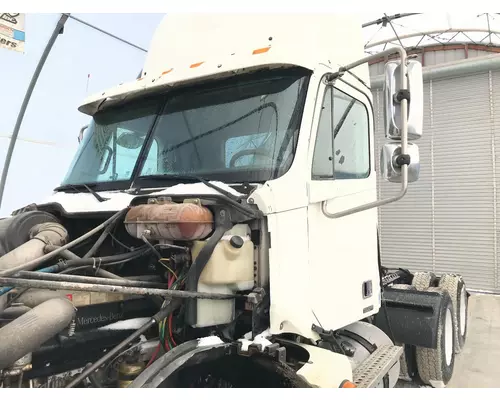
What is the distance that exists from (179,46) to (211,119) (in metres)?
1.10

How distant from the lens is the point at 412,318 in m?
4.43

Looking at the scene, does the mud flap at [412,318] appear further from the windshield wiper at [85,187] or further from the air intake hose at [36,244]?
the air intake hose at [36,244]

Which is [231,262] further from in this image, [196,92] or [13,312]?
[196,92]

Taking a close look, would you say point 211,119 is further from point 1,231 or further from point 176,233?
point 1,231

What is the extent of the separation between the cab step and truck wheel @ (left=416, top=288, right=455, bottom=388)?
4.36 feet

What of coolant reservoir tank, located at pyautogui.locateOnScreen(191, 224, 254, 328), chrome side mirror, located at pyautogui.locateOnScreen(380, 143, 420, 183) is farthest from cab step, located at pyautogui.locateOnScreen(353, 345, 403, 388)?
chrome side mirror, located at pyautogui.locateOnScreen(380, 143, 420, 183)

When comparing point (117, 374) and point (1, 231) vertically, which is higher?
point (1, 231)

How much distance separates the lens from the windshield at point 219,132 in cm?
275

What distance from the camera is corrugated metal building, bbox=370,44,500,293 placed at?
340 inches

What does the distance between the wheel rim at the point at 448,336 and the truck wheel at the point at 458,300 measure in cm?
51

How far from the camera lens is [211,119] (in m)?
2.96

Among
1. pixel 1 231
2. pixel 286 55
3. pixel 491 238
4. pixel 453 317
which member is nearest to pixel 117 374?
pixel 1 231

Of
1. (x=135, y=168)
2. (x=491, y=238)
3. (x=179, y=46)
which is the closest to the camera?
(x=135, y=168)

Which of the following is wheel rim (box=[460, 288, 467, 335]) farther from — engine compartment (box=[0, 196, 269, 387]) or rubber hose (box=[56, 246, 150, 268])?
rubber hose (box=[56, 246, 150, 268])
